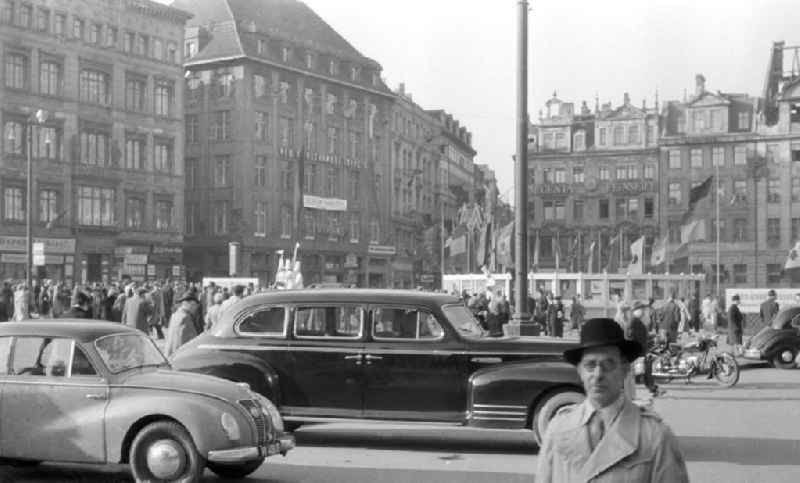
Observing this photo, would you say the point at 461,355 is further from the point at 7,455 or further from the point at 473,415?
the point at 7,455

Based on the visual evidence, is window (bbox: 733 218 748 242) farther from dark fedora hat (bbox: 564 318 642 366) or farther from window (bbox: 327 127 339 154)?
dark fedora hat (bbox: 564 318 642 366)

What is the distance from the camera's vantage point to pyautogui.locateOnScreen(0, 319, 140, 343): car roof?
9.94 metres

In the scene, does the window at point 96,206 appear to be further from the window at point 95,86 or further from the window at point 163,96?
the window at point 163,96

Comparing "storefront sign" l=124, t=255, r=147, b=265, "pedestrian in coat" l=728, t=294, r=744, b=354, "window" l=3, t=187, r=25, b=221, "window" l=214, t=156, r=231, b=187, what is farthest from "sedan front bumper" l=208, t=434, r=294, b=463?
"window" l=214, t=156, r=231, b=187

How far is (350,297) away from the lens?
12.2 metres

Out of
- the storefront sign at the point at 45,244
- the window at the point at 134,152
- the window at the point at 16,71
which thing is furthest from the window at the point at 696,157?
the window at the point at 16,71

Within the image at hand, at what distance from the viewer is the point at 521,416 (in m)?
11.7

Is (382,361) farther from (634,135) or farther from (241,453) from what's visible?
Answer: (634,135)

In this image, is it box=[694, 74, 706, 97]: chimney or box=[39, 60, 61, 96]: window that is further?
box=[694, 74, 706, 97]: chimney

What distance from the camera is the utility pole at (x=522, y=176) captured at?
18.1 metres

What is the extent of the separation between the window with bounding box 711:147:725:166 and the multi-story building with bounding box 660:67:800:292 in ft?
0.24

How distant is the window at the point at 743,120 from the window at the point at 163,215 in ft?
138

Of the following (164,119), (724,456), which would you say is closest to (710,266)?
(164,119)

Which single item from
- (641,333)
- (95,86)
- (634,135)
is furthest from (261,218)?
(641,333)
